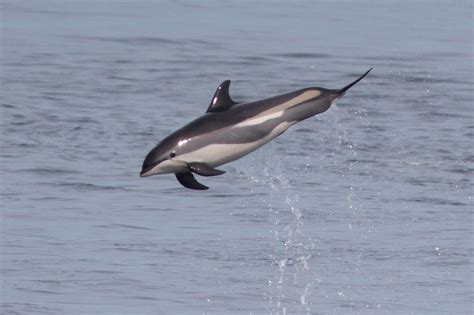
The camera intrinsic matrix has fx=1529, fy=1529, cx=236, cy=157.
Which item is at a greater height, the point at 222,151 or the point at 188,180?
the point at 222,151

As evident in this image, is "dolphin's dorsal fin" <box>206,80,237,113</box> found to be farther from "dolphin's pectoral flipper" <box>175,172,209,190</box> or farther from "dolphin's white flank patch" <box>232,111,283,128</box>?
"dolphin's pectoral flipper" <box>175,172,209,190</box>

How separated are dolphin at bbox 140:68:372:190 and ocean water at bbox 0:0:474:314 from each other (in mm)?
1436

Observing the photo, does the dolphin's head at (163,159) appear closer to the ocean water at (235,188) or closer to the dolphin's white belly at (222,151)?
the dolphin's white belly at (222,151)

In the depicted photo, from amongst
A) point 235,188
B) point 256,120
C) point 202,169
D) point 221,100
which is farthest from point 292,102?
point 235,188

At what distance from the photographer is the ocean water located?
1064 cm

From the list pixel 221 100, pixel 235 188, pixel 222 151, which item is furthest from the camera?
pixel 235 188

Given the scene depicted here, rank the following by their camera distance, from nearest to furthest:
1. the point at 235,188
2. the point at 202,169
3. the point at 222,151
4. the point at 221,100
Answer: the point at 202,169 < the point at 222,151 < the point at 221,100 < the point at 235,188

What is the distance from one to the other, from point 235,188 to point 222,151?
5151mm

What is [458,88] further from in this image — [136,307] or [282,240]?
[136,307]

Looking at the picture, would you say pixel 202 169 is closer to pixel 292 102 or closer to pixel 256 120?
pixel 256 120

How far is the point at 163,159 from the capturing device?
29.2 ft

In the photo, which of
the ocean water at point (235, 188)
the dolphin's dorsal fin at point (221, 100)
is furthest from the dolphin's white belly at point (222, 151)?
the ocean water at point (235, 188)

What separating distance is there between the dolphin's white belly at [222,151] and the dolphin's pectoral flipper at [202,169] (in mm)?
31

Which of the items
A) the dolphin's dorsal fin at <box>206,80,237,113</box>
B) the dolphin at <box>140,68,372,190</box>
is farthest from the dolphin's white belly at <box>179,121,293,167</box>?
the dolphin's dorsal fin at <box>206,80,237,113</box>
